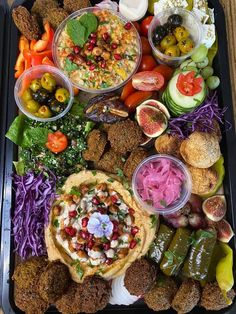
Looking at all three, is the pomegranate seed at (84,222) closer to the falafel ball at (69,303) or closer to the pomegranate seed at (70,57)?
the falafel ball at (69,303)

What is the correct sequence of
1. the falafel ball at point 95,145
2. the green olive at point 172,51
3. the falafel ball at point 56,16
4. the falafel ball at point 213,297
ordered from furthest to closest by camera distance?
the falafel ball at point 56,16
the green olive at point 172,51
the falafel ball at point 95,145
the falafel ball at point 213,297

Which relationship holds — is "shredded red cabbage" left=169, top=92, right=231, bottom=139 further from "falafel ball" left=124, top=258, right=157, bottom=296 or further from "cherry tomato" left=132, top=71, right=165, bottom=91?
"falafel ball" left=124, top=258, right=157, bottom=296

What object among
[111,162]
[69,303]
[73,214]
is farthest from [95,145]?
[69,303]

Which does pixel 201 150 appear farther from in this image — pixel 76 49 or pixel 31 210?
pixel 31 210

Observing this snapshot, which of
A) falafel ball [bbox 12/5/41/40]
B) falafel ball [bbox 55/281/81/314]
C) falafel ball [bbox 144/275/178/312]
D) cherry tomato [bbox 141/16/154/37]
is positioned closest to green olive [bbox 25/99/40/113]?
falafel ball [bbox 12/5/41/40]

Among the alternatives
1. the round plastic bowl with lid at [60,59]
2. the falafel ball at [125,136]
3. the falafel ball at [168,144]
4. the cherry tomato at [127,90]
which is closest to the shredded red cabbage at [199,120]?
the falafel ball at [168,144]

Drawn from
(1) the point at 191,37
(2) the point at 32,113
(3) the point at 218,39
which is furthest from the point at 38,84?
(3) the point at 218,39
